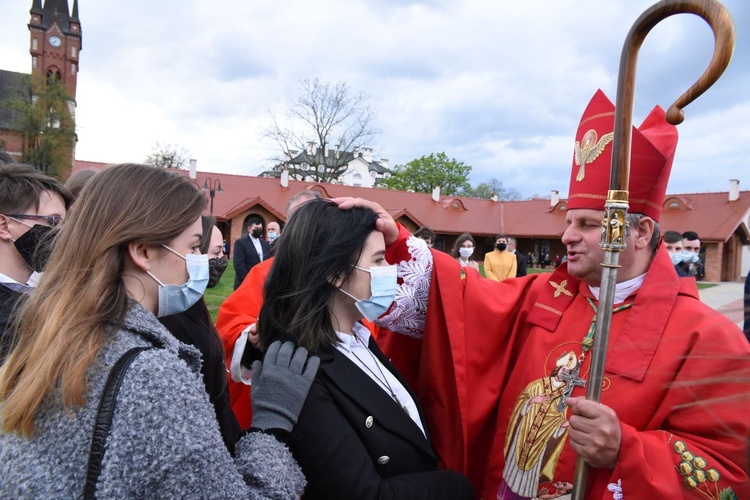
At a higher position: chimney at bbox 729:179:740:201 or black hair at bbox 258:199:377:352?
chimney at bbox 729:179:740:201

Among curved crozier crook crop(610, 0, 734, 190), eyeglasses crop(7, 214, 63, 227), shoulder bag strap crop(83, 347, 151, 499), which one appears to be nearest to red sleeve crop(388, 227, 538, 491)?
curved crozier crook crop(610, 0, 734, 190)

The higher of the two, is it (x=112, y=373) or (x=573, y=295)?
(x=573, y=295)

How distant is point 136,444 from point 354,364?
34.3 inches

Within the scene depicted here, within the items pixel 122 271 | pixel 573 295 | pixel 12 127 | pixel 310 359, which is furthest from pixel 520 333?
pixel 12 127

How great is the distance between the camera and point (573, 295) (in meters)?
2.28

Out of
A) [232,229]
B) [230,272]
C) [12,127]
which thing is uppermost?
[12,127]

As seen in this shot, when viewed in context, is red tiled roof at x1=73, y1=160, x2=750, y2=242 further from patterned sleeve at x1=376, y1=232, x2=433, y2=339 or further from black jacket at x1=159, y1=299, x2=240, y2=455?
patterned sleeve at x1=376, y1=232, x2=433, y2=339

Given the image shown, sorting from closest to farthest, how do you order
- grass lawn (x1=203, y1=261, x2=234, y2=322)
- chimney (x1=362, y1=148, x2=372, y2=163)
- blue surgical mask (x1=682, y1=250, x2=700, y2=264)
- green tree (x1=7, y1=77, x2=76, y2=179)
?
blue surgical mask (x1=682, y1=250, x2=700, y2=264), grass lawn (x1=203, y1=261, x2=234, y2=322), green tree (x1=7, y1=77, x2=76, y2=179), chimney (x1=362, y1=148, x2=372, y2=163)

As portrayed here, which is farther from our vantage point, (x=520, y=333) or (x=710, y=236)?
(x=710, y=236)

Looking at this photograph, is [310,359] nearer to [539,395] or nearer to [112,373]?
[112,373]

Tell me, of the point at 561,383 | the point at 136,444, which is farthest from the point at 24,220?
the point at 561,383

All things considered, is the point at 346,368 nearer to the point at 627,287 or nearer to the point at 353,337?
the point at 353,337

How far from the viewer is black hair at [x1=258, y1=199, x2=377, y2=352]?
6.19 ft

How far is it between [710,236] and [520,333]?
96.0 feet
